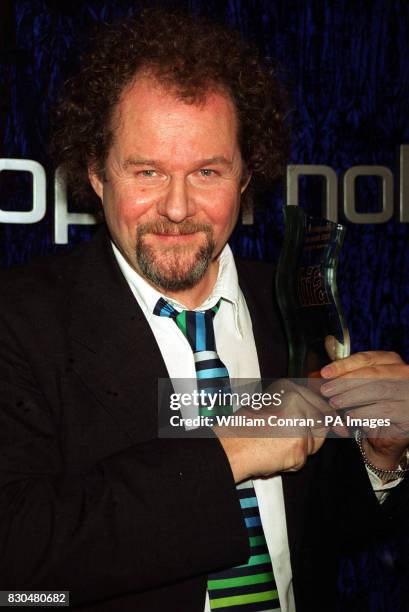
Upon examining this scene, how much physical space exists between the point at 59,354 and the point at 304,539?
1.78ft

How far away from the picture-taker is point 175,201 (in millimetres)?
1248

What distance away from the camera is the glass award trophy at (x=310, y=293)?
111 cm

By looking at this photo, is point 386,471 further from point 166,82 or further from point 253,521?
point 166,82

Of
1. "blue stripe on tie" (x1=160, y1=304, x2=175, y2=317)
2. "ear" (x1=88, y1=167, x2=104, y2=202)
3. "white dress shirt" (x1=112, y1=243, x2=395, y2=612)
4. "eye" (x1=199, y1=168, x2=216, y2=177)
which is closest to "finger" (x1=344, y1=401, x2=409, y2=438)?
"white dress shirt" (x1=112, y1=243, x2=395, y2=612)

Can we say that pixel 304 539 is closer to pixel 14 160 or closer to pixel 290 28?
pixel 14 160

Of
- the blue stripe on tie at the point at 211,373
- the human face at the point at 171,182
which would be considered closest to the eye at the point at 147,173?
the human face at the point at 171,182

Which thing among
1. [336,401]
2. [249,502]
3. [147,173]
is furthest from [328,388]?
[147,173]

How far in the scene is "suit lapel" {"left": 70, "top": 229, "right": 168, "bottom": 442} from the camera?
1.20 meters

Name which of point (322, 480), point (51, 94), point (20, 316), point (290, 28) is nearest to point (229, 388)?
point (322, 480)

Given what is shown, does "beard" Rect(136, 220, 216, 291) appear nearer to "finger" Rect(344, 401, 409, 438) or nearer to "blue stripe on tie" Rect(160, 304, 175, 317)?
"blue stripe on tie" Rect(160, 304, 175, 317)

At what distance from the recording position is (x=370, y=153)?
6.36ft

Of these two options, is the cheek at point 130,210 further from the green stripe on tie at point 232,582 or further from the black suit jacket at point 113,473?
the green stripe on tie at point 232,582

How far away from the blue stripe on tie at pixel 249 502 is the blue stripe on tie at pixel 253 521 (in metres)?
0.02

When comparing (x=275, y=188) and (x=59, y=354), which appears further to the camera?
(x=275, y=188)
